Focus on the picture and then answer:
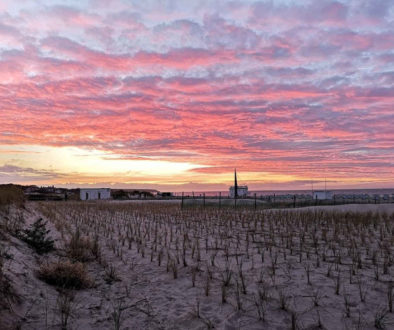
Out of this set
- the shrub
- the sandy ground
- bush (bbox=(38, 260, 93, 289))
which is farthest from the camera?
the shrub

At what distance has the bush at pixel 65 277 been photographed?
22.0 ft

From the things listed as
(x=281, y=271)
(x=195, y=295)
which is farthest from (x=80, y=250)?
(x=281, y=271)

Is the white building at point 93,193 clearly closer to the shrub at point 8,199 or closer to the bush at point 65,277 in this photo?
the shrub at point 8,199

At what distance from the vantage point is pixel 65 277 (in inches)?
267

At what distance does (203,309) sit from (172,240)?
652 centimetres

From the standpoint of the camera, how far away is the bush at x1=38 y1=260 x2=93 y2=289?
22.0 ft

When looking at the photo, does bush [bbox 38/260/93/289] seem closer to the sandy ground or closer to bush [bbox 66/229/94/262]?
the sandy ground

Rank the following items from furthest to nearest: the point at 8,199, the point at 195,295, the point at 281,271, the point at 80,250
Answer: the point at 8,199 < the point at 80,250 < the point at 281,271 < the point at 195,295

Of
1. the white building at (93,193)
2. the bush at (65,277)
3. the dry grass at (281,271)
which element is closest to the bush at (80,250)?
the dry grass at (281,271)

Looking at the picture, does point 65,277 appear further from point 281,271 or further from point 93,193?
point 93,193

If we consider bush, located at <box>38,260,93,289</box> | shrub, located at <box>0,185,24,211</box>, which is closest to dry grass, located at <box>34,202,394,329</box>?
bush, located at <box>38,260,93,289</box>

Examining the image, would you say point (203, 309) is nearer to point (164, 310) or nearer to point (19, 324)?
point (164, 310)

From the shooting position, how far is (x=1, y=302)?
4848 millimetres

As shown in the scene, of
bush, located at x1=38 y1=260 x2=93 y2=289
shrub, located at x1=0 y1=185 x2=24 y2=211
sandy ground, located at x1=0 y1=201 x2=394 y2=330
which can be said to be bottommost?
sandy ground, located at x1=0 y1=201 x2=394 y2=330
